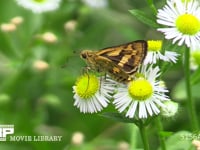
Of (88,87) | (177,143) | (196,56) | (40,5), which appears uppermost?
(40,5)

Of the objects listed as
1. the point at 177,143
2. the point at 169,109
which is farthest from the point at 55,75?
the point at 169,109

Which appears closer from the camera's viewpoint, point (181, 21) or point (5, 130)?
point (181, 21)

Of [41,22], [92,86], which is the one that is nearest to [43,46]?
[41,22]

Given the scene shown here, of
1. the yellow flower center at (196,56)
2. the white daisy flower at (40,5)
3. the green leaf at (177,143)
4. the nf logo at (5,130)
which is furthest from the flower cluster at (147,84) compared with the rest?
the white daisy flower at (40,5)

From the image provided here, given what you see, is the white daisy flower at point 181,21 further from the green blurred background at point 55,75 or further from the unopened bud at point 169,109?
the green blurred background at point 55,75

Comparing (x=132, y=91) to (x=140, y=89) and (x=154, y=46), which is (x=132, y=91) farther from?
(x=154, y=46)

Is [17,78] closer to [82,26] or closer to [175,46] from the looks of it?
[82,26]

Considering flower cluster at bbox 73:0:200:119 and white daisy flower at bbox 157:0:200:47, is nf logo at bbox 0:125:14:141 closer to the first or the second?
flower cluster at bbox 73:0:200:119
